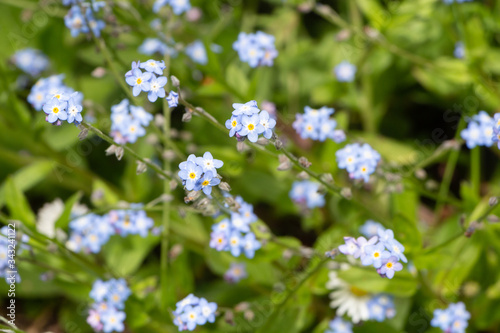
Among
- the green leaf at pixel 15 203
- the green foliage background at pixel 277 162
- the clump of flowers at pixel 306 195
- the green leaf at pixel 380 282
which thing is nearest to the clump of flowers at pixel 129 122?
the green foliage background at pixel 277 162

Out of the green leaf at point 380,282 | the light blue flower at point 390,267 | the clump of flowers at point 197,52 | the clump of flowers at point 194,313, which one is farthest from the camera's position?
the clump of flowers at point 197,52

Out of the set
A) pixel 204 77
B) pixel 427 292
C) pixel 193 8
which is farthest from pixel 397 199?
pixel 193 8

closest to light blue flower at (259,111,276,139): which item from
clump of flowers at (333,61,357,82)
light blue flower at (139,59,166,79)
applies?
light blue flower at (139,59,166,79)

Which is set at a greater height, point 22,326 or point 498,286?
point 498,286

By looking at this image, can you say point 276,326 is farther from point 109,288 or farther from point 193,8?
point 193,8

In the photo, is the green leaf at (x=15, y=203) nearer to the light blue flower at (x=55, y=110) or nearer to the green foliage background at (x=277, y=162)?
the green foliage background at (x=277, y=162)

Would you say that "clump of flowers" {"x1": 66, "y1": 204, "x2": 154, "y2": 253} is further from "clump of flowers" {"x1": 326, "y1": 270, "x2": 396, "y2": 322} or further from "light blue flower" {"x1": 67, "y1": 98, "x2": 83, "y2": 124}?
"light blue flower" {"x1": 67, "y1": 98, "x2": 83, "y2": 124}
